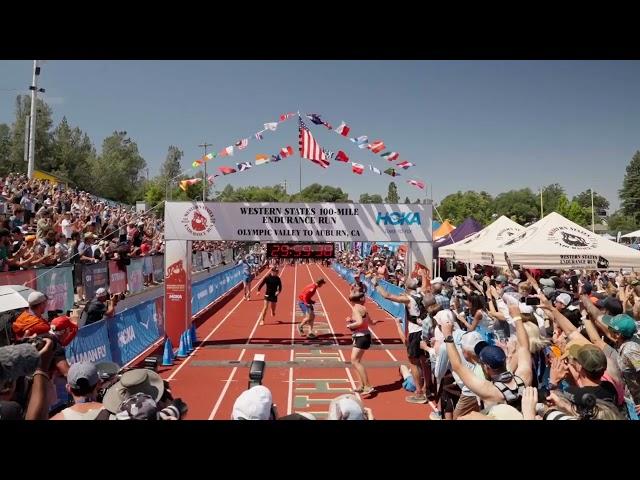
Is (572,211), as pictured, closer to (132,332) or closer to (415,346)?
(415,346)

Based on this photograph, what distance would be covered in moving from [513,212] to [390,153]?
3450 inches

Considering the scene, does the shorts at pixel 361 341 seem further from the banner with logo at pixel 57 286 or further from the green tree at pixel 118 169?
the green tree at pixel 118 169

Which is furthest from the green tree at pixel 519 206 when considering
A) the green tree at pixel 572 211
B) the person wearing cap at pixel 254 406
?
the person wearing cap at pixel 254 406

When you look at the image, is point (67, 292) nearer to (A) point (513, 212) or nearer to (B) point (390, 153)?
(B) point (390, 153)

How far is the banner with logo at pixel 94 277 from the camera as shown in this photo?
15159 millimetres

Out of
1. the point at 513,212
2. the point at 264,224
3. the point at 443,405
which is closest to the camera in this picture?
the point at 443,405

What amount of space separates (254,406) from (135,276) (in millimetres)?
19333

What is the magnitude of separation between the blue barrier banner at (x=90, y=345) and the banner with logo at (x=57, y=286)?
10.5ft

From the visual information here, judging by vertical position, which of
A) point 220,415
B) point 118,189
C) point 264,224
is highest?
point 118,189

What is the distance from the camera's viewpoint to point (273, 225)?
13.2m

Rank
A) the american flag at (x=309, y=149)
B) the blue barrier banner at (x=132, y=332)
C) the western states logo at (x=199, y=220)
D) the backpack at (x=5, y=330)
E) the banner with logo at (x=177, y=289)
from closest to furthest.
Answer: the backpack at (x=5, y=330) → the blue barrier banner at (x=132, y=332) → the banner with logo at (x=177, y=289) → the western states logo at (x=199, y=220) → the american flag at (x=309, y=149)

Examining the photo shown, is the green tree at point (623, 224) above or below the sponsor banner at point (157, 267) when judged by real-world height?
above

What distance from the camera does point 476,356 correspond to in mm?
5023
